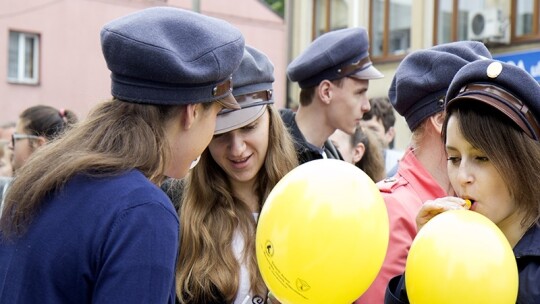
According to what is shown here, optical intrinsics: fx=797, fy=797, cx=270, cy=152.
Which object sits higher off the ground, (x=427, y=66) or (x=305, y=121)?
(x=427, y=66)

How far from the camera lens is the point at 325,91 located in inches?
184

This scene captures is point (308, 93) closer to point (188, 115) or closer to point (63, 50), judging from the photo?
point (188, 115)

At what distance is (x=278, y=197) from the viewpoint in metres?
2.25

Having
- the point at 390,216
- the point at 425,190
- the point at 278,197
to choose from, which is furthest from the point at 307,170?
the point at 425,190

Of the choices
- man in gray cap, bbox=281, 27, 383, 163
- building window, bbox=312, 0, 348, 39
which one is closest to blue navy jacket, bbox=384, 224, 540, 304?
man in gray cap, bbox=281, 27, 383, 163

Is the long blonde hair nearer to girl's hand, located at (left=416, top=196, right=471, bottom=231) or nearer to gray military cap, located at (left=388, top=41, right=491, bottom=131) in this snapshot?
gray military cap, located at (left=388, top=41, right=491, bottom=131)

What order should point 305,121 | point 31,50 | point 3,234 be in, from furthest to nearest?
1. point 31,50
2. point 305,121
3. point 3,234

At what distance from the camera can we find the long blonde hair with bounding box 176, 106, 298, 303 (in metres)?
2.87

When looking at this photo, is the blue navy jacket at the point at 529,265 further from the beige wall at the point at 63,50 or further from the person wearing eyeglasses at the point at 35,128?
A: the beige wall at the point at 63,50

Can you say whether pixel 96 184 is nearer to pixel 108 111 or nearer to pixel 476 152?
pixel 108 111

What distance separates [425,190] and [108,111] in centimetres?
120

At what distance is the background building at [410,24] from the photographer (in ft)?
49.9

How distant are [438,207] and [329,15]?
57.7 feet

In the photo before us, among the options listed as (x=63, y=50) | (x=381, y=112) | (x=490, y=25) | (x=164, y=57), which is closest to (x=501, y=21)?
(x=490, y=25)
